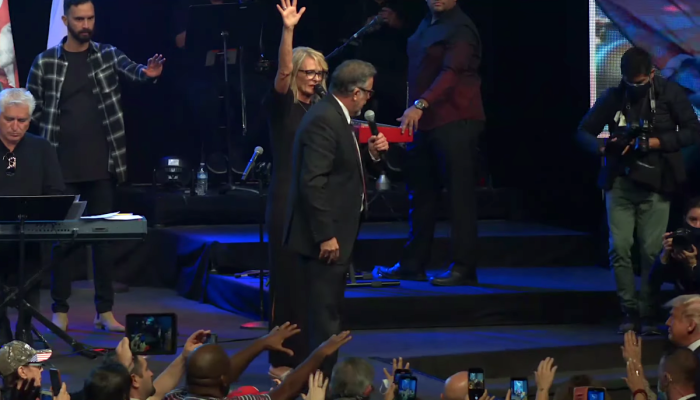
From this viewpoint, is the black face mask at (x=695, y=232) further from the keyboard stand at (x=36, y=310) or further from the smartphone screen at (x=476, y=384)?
the keyboard stand at (x=36, y=310)

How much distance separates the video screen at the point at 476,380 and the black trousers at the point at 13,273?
9.48 feet

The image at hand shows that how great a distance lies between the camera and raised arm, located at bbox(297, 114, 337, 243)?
483cm

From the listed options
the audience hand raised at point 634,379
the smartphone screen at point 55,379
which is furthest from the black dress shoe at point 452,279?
the smartphone screen at point 55,379

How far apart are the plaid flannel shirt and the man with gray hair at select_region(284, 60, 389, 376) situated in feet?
6.69

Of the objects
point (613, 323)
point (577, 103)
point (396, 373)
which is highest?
point (577, 103)

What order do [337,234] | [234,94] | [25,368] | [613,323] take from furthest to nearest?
[234,94], [613,323], [337,234], [25,368]

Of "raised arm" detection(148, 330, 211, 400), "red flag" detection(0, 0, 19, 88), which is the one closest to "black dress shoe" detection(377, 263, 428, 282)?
"red flag" detection(0, 0, 19, 88)

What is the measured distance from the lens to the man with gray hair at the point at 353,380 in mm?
3758

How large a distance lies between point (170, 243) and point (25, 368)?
4.71 metres

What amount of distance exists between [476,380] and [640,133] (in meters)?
2.98

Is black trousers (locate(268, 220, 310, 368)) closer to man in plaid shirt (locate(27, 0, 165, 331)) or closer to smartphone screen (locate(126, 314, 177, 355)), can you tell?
smartphone screen (locate(126, 314, 177, 355))

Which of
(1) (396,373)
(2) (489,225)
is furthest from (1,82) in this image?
(1) (396,373)

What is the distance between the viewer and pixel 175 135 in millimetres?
9938

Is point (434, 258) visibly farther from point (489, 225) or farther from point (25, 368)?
point (25, 368)
